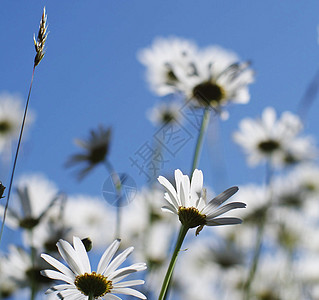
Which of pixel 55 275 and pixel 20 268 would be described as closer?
pixel 55 275

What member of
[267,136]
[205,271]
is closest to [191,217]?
[267,136]

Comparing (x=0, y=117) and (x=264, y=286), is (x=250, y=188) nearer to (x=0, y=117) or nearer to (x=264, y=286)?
(x=264, y=286)

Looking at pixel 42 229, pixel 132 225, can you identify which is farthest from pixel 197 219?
pixel 132 225

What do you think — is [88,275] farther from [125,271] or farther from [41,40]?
[41,40]

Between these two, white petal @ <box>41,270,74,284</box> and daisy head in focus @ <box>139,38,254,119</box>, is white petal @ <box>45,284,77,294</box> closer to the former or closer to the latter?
white petal @ <box>41,270,74,284</box>

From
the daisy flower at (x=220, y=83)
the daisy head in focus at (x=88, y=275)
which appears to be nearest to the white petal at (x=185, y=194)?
the daisy head in focus at (x=88, y=275)

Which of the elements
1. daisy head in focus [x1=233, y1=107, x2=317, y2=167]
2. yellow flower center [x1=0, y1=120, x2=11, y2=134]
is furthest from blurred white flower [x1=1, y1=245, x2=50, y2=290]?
yellow flower center [x1=0, y1=120, x2=11, y2=134]
